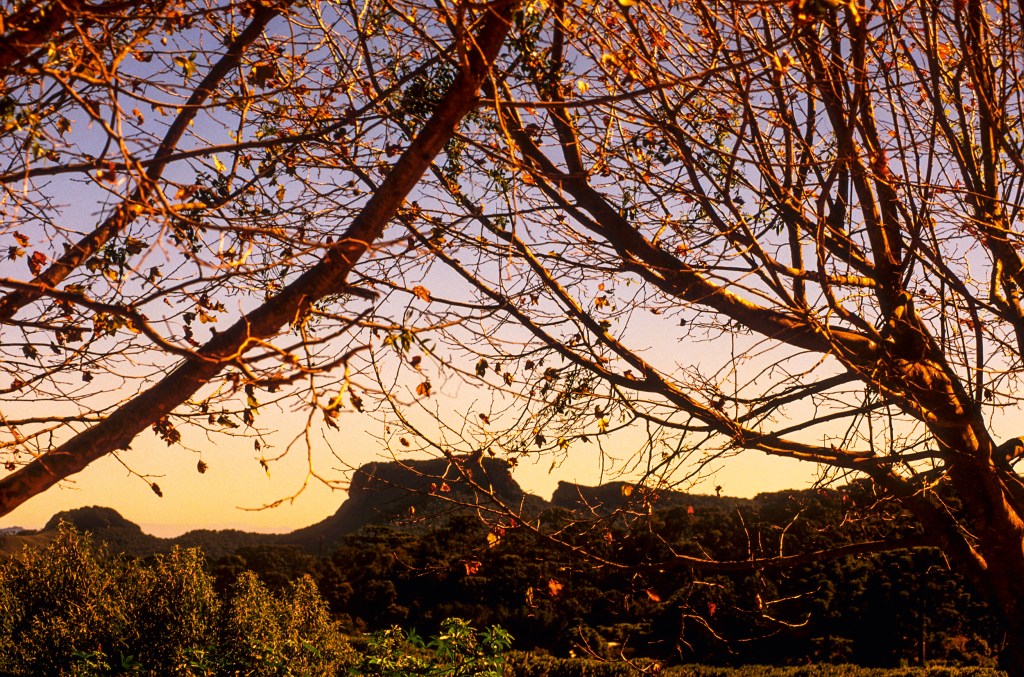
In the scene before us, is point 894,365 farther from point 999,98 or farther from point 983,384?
point 999,98

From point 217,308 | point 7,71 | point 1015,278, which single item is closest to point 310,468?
point 7,71

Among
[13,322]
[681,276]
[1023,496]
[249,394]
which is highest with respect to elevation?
[681,276]

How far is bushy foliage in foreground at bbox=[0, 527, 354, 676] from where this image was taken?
11.0 m

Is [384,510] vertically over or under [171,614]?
over

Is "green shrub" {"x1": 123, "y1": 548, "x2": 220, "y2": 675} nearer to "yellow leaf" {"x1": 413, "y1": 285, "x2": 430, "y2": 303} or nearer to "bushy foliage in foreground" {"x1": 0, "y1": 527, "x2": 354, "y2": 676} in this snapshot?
"bushy foliage in foreground" {"x1": 0, "y1": 527, "x2": 354, "y2": 676}

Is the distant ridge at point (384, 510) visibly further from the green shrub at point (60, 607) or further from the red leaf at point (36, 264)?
the red leaf at point (36, 264)

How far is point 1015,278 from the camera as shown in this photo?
587 centimetres

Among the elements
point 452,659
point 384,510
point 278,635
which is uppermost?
point 384,510

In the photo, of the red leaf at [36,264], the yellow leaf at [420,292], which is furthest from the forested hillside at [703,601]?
the red leaf at [36,264]

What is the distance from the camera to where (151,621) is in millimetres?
11734

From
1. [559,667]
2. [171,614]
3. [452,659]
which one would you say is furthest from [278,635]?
[559,667]

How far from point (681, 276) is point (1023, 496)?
3.28 m

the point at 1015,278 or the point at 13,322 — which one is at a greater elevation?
the point at 1015,278

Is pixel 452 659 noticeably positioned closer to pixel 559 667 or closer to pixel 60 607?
pixel 559 667
